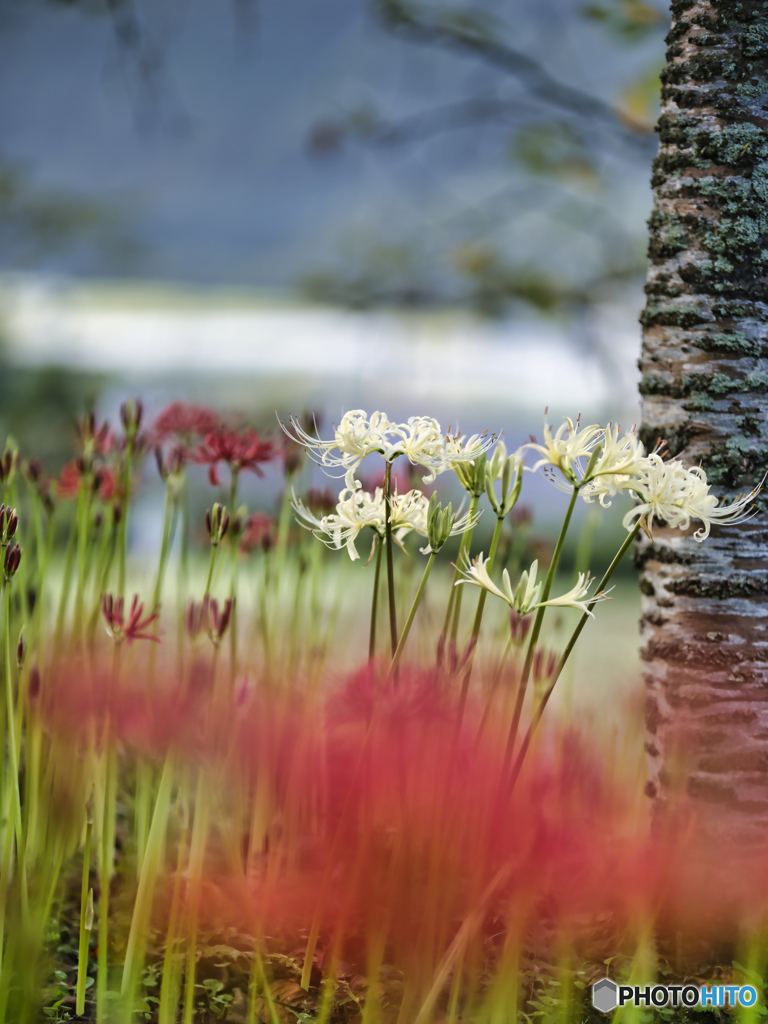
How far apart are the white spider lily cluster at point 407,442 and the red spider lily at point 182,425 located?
0.43 metres

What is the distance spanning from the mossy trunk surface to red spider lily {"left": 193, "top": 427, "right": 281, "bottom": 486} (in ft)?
1.55

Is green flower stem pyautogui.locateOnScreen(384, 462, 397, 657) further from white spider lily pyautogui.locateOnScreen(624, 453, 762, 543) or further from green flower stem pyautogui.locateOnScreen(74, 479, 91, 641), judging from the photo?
green flower stem pyautogui.locateOnScreen(74, 479, 91, 641)

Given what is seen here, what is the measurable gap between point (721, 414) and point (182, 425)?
689 mm

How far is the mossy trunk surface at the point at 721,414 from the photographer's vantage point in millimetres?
1024

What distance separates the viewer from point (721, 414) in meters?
1.03

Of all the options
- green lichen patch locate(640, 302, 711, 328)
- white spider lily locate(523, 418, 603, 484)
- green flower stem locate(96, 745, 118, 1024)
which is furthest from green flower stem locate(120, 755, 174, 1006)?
green lichen patch locate(640, 302, 711, 328)

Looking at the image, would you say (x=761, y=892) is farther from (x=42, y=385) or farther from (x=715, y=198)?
(x=42, y=385)

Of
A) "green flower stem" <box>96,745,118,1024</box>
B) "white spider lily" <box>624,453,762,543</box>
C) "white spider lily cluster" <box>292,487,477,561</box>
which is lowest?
"green flower stem" <box>96,745,118,1024</box>

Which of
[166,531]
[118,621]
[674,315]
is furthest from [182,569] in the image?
[674,315]

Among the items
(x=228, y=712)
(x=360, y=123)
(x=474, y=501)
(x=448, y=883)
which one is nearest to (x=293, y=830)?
(x=228, y=712)

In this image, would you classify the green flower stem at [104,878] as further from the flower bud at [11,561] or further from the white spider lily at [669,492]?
the white spider lily at [669,492]

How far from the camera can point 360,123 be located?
2.72m

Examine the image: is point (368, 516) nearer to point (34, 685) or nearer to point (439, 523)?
point (439, 523)

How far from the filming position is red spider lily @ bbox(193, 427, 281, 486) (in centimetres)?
107
